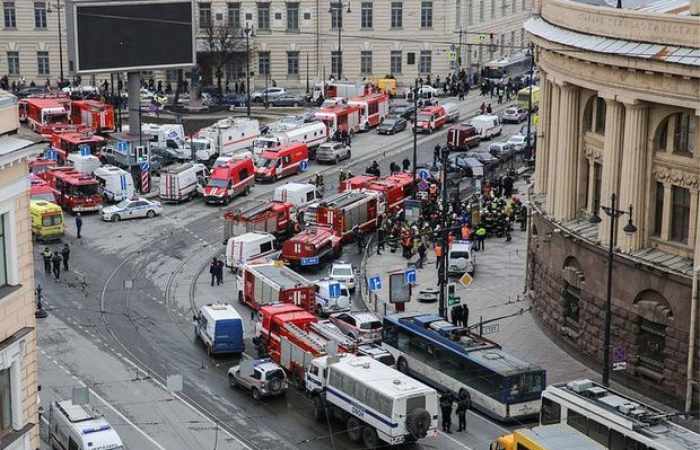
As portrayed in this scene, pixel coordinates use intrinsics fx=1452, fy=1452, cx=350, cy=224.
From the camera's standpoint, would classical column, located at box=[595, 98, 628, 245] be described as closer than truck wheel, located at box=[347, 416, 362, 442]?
No

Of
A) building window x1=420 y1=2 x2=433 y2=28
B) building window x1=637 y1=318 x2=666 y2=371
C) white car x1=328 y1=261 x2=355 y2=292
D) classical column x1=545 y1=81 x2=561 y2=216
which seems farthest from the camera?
building window x1=420 y1=2 x2=433 y2=28

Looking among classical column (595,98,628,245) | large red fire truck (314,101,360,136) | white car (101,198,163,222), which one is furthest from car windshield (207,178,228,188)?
classical column (595,98,628,245)

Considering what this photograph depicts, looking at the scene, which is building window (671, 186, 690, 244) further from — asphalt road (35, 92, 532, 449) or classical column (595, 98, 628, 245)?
asphalt road (35, 92, 532, 449)

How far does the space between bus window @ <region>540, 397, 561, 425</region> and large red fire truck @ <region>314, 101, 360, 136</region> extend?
57618mm

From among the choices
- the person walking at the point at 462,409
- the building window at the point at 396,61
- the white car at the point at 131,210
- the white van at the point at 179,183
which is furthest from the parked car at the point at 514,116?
the person walking at the point at 462,409

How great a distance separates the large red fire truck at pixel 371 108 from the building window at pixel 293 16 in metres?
16.0

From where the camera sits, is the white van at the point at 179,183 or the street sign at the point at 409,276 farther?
the white van at the point at 179,183

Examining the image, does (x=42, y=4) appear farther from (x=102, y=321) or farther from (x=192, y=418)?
(x=192, y=418)

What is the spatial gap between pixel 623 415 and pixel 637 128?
1401 cm

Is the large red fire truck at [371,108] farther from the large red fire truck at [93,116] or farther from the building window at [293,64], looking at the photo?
the large red fire truck at [93,116]

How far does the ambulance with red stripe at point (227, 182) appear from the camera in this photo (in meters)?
84.8

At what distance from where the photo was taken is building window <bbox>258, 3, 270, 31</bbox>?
123m

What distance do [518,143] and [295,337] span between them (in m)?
46.8

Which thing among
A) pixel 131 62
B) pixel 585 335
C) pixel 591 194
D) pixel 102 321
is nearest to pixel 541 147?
pixel 591 194
